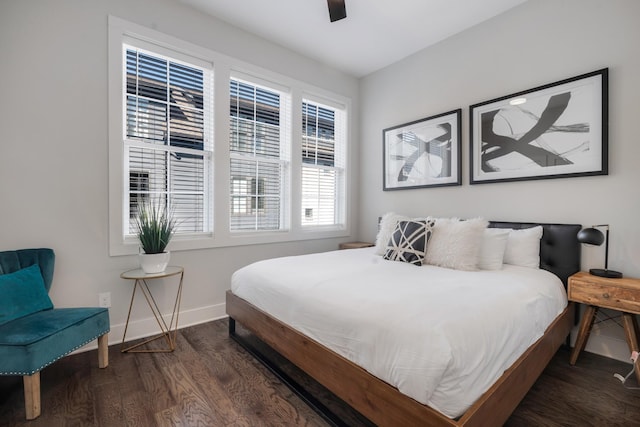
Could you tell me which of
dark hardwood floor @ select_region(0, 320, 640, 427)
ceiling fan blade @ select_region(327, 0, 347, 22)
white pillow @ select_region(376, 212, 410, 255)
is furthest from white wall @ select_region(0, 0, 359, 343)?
white pillow @ select_region(376, 212, 410, 255)

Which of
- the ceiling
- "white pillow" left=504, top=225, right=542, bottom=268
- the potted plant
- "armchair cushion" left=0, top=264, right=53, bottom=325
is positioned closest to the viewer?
"armchair cushion" left=0, top=264, right=53, bottom=325

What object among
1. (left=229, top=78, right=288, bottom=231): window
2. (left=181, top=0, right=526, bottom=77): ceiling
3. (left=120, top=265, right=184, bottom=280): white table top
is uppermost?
(left=181, top=0, right=526, bottom=77): ceiling

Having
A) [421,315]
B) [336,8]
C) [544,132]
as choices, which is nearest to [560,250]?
[544,132]

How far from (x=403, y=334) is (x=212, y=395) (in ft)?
4.12

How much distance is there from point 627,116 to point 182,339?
3.87 metres

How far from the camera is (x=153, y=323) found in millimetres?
2564

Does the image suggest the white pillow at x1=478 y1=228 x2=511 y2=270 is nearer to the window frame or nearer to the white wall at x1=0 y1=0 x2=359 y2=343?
the window frame

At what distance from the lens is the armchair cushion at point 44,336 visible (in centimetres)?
145

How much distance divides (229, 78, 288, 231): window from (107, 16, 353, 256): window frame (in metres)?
0.10

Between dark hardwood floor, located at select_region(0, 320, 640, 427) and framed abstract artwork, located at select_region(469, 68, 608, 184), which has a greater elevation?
framed abstract artwork, located at select_region(469, 68, 608, 184)

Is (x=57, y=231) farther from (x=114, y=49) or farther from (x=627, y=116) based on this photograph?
(x=627, y=116)

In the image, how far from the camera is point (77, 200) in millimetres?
2229

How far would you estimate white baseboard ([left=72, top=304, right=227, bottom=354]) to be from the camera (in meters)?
2.37

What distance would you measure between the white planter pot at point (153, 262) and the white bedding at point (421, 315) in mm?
635
